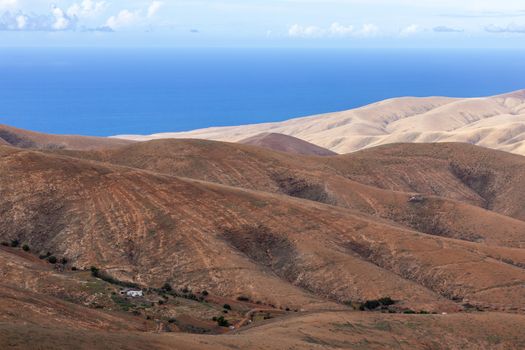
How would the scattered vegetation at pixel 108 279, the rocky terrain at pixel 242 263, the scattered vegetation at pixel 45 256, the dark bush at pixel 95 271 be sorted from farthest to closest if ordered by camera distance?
1. the scattered vegetation at pixel 45 256
2. the dark bush at pixel 95 271
3. the scattered vegetation at pixel 108 279
4. the rocky terrain at pixel 242 263

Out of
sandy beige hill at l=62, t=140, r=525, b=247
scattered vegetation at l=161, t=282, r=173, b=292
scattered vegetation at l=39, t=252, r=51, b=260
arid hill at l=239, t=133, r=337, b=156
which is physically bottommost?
scattered vegetation at l=161, t=282, r=173, b=292

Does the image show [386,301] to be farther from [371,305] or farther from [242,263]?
[242,263]

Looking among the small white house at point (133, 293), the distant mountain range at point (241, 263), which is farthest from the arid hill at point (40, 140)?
the small white house at point (133, 293)

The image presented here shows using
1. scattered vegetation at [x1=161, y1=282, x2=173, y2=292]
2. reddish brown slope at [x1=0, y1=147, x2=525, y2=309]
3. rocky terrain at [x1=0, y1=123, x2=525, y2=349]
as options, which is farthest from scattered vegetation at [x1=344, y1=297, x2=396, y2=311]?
scattered vegetation at [x1=161, y1=282, x2=173, y2=292]

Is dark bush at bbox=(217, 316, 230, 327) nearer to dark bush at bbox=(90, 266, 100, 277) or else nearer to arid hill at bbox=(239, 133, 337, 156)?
dark bush at bbox=(90, 266, 100, 277)

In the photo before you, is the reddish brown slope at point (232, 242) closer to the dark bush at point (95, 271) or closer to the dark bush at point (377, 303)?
the dark bush at point (377, 303)

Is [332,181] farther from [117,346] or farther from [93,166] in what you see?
[117,346]

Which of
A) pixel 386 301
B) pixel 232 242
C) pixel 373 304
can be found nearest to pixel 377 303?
pixel 373 304

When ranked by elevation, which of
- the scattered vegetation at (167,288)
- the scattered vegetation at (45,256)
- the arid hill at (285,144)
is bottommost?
the scattered vegetation at (167,288)

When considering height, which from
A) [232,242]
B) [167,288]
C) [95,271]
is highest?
[232,242]
